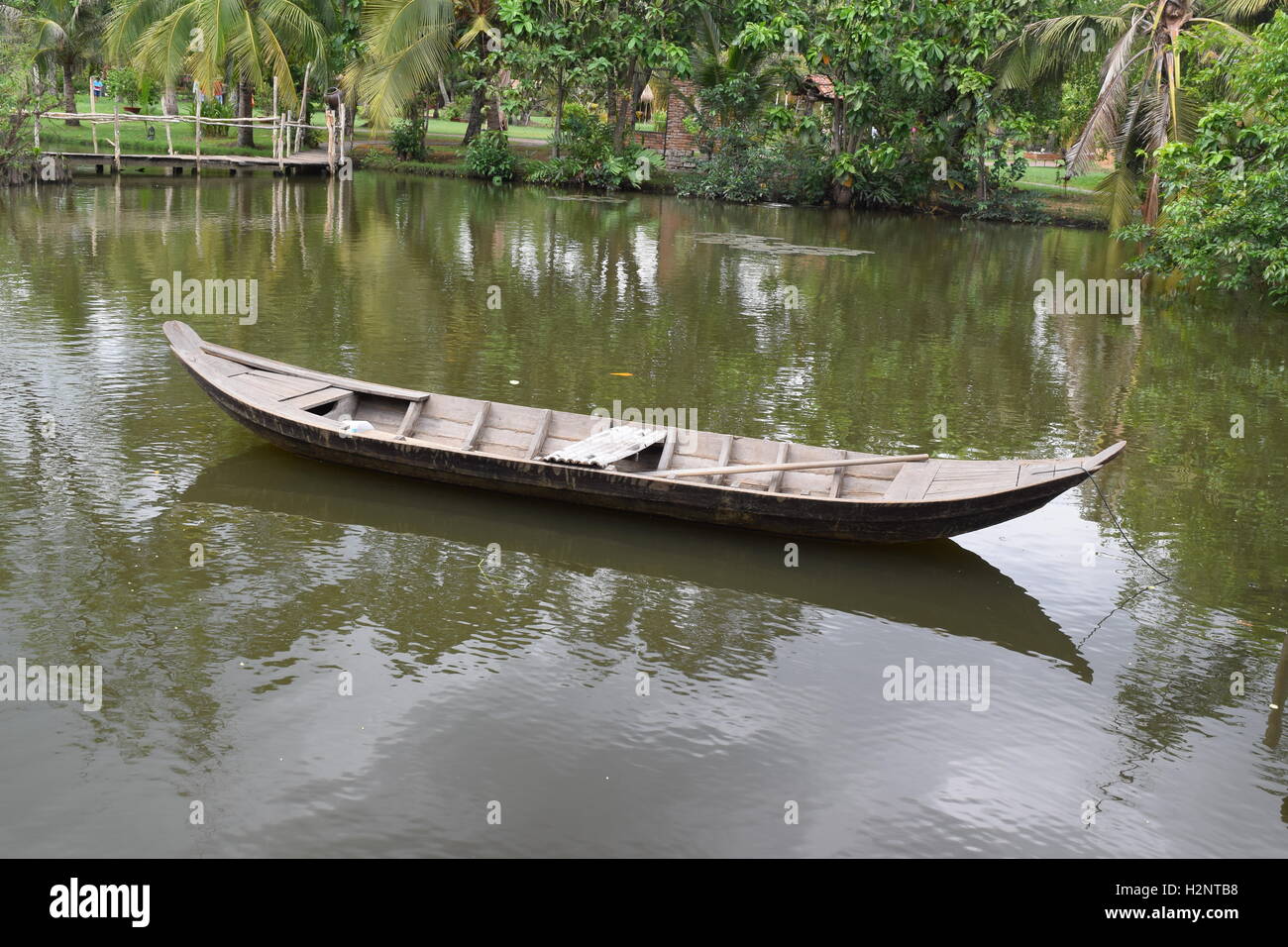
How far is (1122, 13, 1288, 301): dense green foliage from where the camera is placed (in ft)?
56.1

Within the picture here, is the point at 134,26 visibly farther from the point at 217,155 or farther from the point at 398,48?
the point at 398,48

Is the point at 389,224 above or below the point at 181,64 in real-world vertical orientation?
below

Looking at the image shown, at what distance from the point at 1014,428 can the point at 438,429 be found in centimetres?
646

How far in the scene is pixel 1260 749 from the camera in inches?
281

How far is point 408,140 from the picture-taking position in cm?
3997

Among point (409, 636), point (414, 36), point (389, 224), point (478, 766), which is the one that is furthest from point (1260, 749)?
point (414, 36)

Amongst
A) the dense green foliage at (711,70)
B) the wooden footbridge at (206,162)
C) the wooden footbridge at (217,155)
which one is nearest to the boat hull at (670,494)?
the dense green foliage at (711,70)

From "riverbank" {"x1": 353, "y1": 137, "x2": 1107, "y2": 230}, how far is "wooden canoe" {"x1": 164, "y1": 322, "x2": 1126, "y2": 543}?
25356 mm

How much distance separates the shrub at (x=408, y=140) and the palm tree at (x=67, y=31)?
30.6ft

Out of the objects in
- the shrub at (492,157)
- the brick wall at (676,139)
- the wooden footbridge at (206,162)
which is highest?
the brick wall at (676,139)

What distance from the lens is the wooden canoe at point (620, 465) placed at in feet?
29.6

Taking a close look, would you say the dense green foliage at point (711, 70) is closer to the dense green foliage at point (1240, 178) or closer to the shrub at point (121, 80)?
the shrub at point (121, 80)

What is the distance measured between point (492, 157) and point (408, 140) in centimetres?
470
